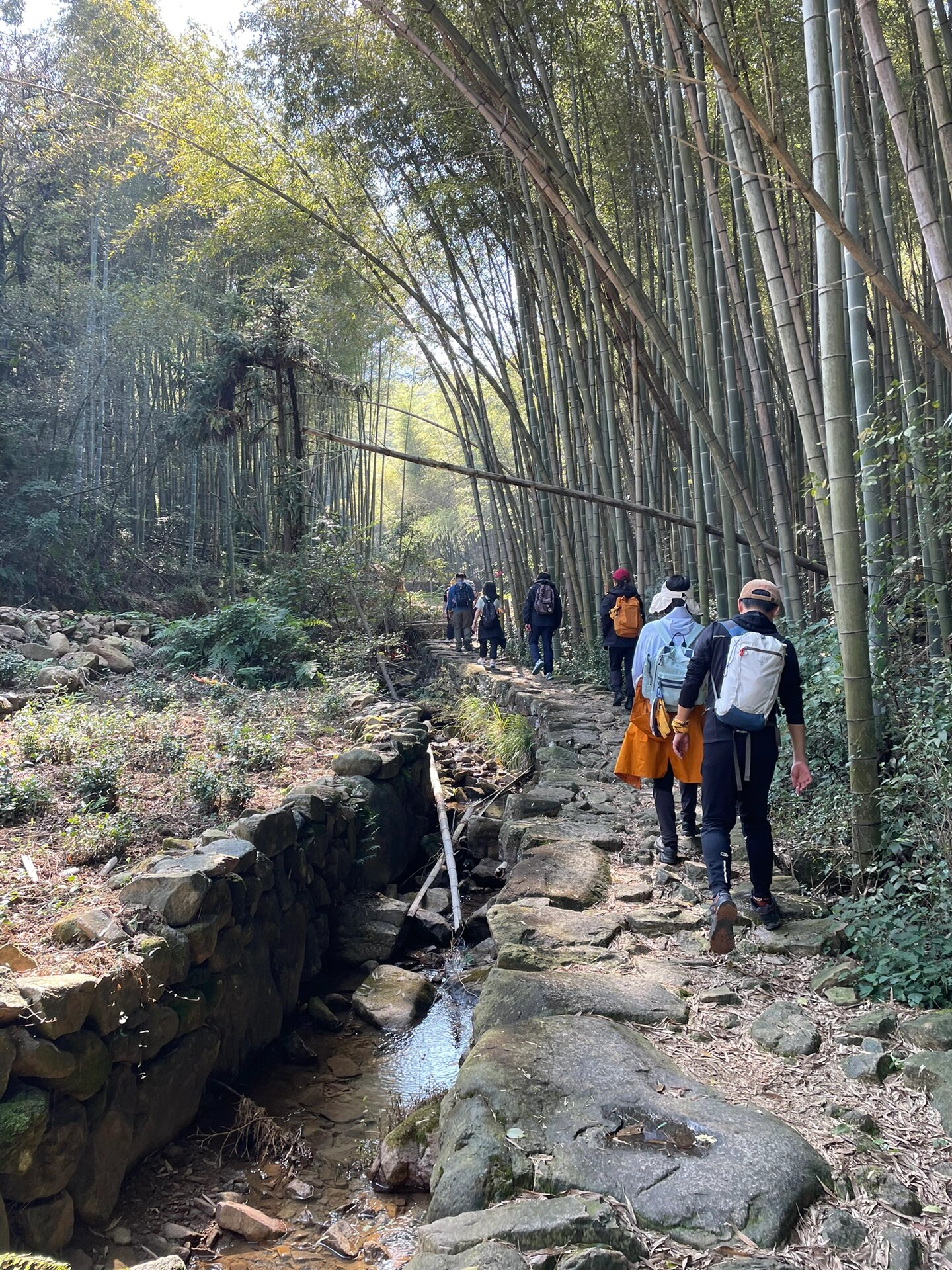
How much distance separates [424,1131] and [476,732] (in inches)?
214

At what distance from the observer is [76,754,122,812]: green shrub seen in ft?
13.6

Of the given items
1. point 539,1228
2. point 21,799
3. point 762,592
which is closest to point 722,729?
point 762,592

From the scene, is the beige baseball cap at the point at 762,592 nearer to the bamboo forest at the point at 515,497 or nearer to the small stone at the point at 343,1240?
the bamboo forest at the point at 515,497

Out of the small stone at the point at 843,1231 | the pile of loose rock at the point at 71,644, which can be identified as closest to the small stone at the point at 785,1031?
the small stone at the point at 843,1231

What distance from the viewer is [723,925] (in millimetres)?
2910

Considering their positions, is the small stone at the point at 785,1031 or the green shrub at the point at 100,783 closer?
the small stone at the point at 785,1031

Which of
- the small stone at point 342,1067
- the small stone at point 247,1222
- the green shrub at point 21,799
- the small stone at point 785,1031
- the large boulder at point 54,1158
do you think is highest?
the green shrub at point 21,799

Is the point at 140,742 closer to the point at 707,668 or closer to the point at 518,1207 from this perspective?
the point at 707,668

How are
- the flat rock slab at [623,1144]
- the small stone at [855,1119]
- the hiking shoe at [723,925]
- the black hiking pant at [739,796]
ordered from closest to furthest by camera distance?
the flat rock slab at [623,1144] < the small stone at [855,1119] < the hiking shoe at [723,925] < the black hiking pant at [739,796]

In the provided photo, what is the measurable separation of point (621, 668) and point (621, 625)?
61 centimetres

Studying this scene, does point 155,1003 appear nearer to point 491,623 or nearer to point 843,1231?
point 843,1231

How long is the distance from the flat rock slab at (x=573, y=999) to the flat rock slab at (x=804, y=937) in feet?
1.52

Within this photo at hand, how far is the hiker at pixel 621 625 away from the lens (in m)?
6.86

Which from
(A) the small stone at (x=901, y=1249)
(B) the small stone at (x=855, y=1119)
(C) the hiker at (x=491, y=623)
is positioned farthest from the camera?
(C) the hiker at (x=491, y=623)
